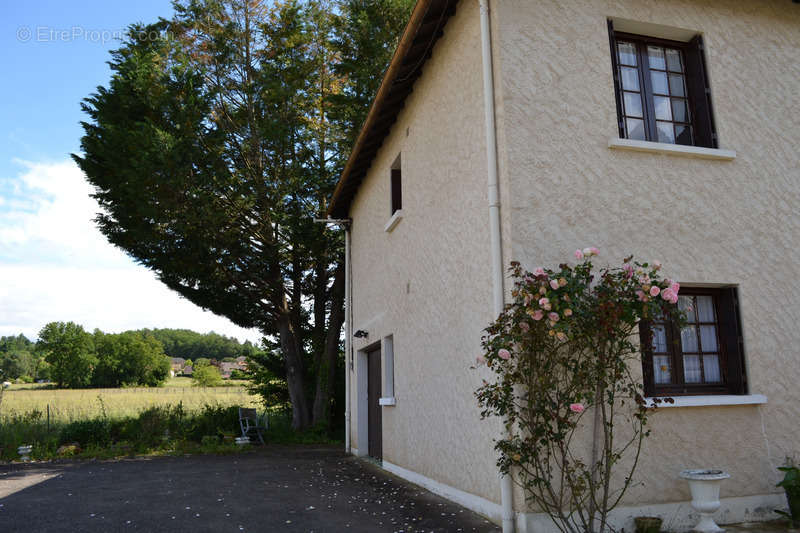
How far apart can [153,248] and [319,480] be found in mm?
8835

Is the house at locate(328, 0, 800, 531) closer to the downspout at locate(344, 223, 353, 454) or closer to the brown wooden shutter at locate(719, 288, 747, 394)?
the brown wooden shutter at locate(719, 288, 747, 394)

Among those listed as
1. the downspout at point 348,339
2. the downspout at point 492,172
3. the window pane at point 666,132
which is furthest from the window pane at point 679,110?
the downspout at point 348,339

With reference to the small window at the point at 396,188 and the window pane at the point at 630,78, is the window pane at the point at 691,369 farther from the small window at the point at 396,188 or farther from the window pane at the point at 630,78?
the small window at the point at 396,188

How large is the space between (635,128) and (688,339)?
230 cm

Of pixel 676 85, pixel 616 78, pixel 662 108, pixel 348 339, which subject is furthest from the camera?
pixel 348 339

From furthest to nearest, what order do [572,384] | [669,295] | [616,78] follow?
[616,78] → [572,384] → [669,295]

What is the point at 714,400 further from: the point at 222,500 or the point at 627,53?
the point at 222,500

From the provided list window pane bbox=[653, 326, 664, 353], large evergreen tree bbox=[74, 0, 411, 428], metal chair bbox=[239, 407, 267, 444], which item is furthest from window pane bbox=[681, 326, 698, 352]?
metal chair bbox=[239, 407, 267, 444]

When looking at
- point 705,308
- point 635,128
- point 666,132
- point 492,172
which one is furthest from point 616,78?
point 705,308

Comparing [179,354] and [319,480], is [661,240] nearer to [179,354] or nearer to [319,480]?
[319,480]

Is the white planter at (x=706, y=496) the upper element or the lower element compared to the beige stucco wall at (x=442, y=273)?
lower

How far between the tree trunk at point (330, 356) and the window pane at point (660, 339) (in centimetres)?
1151

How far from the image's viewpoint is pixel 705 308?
6211mm

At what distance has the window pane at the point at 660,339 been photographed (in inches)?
232
